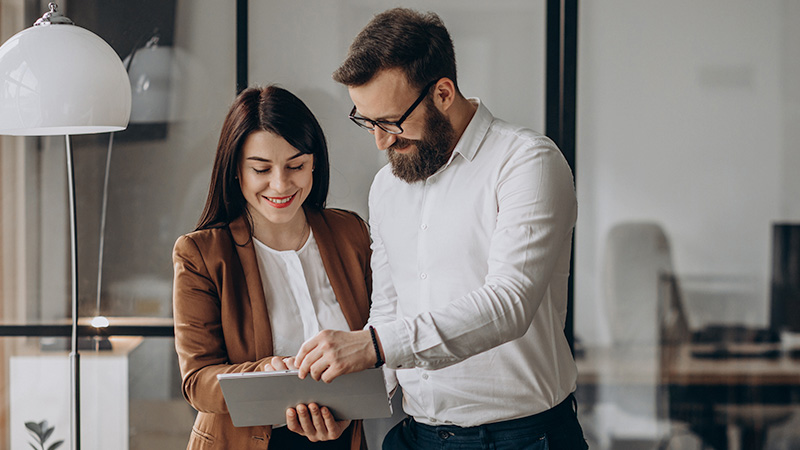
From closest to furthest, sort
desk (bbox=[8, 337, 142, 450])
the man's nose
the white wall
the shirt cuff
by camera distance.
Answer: the shirt cuff, the man's nose, the white wall, desk (bbox=[8, 337, 142, 450])

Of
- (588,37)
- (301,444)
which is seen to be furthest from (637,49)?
(301,444)

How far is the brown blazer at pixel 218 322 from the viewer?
1750 mm

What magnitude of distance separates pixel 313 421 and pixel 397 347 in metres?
0.44

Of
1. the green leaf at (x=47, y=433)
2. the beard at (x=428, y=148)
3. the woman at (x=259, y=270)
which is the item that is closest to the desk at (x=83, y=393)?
the green leaf at (x=47, y=433)

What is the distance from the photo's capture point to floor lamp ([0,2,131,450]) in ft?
5.66

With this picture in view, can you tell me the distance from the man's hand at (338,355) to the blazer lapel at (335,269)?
1.82ft

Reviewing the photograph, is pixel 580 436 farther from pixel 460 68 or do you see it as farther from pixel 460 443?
pixel 460 68

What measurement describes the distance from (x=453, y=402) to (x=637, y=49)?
1.65 meters

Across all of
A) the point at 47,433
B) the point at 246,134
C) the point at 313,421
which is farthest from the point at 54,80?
the point at 47,433

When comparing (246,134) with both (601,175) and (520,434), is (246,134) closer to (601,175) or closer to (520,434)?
(520,434)

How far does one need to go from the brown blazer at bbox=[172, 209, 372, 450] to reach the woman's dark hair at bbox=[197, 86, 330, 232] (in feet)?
0.20

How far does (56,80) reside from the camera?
1.74 m

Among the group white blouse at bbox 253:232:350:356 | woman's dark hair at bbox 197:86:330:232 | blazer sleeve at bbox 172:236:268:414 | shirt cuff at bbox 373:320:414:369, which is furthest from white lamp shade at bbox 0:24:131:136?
shirt cuff at bbox 373:320:414:369

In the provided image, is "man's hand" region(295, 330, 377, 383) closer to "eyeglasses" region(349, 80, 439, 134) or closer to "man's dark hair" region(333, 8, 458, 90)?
"eyeglasses" region(349, 80, 439, 134)
